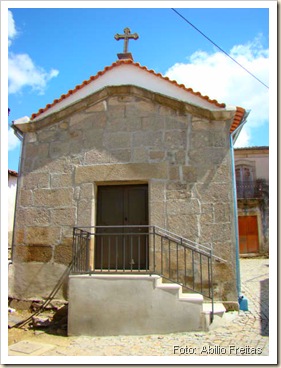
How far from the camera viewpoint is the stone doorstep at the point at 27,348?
13.0 ft

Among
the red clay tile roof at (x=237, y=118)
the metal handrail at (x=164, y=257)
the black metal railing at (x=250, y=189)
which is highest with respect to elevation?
the red clay tile roof at (x=237, y=118)

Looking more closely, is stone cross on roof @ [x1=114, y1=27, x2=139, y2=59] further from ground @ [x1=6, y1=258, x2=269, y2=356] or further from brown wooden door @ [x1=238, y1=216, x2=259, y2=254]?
brown wooden door @ [x1=238, y1=216, x2=259, y2=254]

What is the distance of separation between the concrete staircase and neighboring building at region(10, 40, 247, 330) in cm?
64

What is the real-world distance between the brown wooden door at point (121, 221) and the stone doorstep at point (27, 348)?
5.70 feet

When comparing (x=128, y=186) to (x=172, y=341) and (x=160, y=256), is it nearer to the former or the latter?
(x=160, y=256)

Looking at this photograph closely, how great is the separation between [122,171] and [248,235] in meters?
14.6

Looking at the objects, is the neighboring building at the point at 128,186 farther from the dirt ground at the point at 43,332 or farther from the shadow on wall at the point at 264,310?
the shadow on wall at the point at 264,310

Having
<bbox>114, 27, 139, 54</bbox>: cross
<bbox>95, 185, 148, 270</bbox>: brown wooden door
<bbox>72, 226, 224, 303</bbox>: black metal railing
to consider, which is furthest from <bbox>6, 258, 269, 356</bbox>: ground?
<bbox>114, 27, 139, 54</bbox>: cross

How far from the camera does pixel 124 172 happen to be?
5.78 m

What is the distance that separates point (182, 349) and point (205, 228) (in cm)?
209

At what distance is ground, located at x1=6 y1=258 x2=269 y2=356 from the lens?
379 cm

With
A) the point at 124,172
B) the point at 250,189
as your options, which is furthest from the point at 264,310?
the point at 250,189

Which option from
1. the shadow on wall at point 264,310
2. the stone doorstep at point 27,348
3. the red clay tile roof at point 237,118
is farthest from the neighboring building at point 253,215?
the stone doorstep at point 27,348

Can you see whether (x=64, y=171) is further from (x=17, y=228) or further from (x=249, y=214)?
(x=249, y=214)
